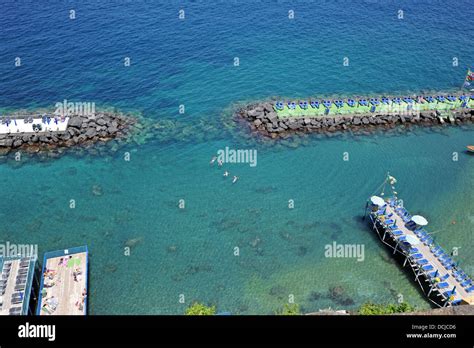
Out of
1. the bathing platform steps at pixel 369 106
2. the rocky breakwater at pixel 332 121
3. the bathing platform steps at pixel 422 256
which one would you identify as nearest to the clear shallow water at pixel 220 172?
the bathing platform steps at pixel 422 256

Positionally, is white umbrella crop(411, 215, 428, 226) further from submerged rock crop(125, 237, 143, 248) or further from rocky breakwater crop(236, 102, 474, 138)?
submerged rock crop(125, 237, 143, 248)

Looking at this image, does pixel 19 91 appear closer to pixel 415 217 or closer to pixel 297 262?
pixel 297 262

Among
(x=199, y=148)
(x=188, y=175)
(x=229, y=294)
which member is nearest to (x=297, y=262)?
(x=229, y=294)

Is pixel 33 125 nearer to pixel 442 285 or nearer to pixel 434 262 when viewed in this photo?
pixel 434 262

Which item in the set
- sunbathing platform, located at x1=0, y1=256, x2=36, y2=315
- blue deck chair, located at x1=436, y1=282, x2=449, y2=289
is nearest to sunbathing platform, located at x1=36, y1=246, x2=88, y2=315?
sunbathing platform, located at x1=0, y1=256, x2=36, y2=315

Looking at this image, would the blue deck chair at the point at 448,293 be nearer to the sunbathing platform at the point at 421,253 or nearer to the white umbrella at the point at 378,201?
the sunbathing platform at the point at 421,253
